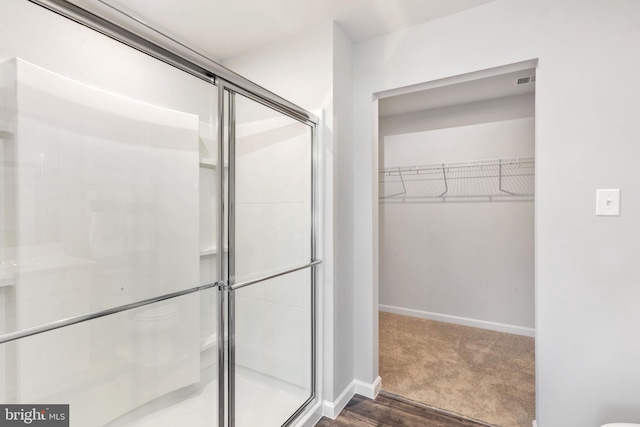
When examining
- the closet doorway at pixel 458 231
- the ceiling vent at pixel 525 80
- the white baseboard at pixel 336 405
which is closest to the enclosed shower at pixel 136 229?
the white baseboard at pixel 336 405

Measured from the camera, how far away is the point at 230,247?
1.38m

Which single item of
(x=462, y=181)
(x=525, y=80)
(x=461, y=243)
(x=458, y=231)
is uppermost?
(x=525, y=80)

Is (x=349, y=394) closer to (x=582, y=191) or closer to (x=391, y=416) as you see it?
(x=391, y=416)

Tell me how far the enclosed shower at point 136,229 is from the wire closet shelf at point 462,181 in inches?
85.1

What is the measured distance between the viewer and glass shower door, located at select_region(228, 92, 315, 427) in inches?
56.8

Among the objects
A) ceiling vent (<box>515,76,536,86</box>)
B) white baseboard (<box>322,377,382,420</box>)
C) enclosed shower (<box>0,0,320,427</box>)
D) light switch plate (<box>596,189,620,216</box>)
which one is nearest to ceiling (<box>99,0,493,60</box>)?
enclosed shower (<box>0,0,320,427</box>)

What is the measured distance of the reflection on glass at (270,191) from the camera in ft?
4.82

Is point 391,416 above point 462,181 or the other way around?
the other way around

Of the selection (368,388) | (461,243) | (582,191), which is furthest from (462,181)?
(368,388)

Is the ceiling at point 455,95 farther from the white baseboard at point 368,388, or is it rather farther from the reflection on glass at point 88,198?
the white baseboard at point 368,388

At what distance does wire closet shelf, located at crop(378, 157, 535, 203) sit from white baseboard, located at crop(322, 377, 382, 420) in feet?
6.83

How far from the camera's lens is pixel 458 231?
11.1 feet

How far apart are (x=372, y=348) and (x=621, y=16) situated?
2.23 metres

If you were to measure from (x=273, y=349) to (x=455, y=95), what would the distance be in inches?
110
